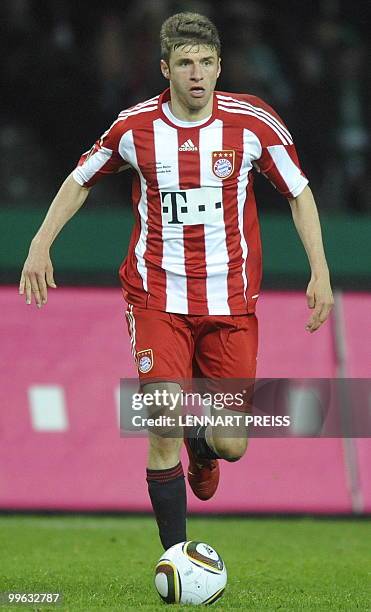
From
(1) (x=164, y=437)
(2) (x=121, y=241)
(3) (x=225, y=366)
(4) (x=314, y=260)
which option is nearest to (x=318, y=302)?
(4) (x=314, y=260)

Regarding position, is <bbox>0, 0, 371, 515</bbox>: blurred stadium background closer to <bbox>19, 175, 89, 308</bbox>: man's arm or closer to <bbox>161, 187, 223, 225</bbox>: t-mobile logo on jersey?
<bbox>19, 175, 89, 308</bbox>: man's arm

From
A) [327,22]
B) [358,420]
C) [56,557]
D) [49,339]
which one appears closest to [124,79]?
[327,22]

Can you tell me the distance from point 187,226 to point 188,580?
1461 mm

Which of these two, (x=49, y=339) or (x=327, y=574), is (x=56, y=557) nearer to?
(x=327, y=574)

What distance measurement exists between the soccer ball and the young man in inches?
10.8

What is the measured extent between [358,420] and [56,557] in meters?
2.69

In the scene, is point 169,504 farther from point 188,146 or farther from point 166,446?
point 188,146

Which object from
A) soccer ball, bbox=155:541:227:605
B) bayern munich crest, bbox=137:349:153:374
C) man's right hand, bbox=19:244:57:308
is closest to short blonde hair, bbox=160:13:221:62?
man's right hand, bbox=19:244:57:308

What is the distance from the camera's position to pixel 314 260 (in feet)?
19.0

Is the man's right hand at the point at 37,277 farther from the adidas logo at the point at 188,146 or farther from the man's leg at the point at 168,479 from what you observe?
the adidas logo at the point at 188,146

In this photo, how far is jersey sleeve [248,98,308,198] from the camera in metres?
5.90

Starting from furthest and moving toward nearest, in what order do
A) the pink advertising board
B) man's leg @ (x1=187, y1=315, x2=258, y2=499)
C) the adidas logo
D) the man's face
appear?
the pink advertising board
man's leg @ (x1=187, y1=315, x2=258, y2=499)
the adidas logo
the man's face

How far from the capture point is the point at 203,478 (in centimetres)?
630

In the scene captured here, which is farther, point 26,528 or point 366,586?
point 26,528
